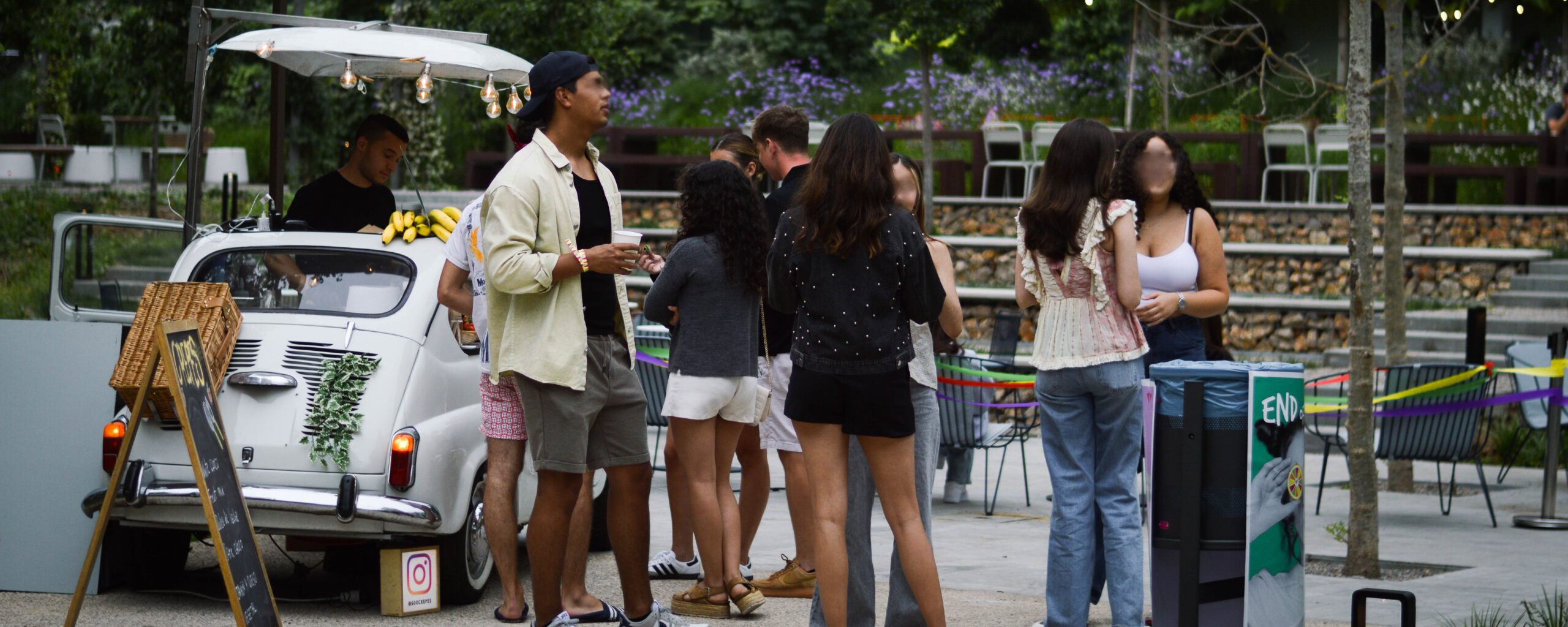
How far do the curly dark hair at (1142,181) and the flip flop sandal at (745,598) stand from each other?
2.11m

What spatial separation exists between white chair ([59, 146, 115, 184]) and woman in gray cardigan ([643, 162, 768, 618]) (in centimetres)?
1862

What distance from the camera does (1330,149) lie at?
17406 millimetres

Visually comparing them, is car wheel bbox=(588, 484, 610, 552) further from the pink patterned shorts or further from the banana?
the pink patterned shorts

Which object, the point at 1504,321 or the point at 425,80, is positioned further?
the point at 1504,321

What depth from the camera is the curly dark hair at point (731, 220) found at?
5930mm

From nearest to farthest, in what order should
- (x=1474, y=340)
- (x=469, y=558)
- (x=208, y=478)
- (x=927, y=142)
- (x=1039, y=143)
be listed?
(x=208, y=478)
(x=469, y=558)
(x=1474, y=340)
(x=927, y=142)
(x=1039, y=143)

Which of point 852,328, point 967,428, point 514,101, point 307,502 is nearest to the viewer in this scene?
point 852,328

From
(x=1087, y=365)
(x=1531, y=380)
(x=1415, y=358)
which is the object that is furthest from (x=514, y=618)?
(x=1415, y=358)

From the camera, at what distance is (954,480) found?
31.4ft

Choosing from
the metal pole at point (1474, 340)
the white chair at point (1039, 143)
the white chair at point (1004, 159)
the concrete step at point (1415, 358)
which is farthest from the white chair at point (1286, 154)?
the metal pole at point (1474, 340)

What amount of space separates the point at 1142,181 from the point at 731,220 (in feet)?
5.45

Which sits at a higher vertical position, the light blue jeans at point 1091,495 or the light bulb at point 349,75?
the light bulb at point 349,75

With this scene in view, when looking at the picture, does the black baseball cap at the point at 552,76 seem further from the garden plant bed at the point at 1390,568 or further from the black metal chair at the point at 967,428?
the garden plant bed at the point at 1390,568

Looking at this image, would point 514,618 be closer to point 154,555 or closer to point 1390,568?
point 154,555
